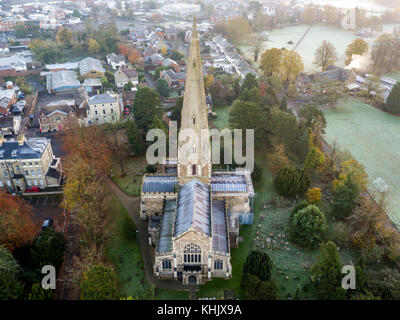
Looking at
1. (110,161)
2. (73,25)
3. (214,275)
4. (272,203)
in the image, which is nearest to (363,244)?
(272,203)

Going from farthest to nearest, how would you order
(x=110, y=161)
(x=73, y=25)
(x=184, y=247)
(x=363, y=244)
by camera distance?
(x=73, y=25)
(x=110, y=161)
(x=363, y=244)
(x=184, y=247)

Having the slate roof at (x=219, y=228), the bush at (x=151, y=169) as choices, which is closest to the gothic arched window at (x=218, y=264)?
the slate roof at (x=219, y=228)

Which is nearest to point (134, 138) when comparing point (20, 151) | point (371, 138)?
point (20, 151)

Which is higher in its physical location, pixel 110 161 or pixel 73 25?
pixel 73 25

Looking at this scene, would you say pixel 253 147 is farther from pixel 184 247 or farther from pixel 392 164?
pixel 184 247

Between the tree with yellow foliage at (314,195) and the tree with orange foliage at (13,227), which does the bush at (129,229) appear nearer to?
the tree with orange foliage at (13,227)

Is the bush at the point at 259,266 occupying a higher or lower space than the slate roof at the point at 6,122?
lower
